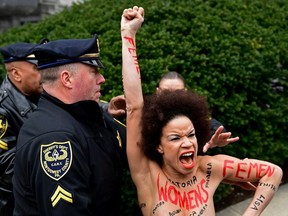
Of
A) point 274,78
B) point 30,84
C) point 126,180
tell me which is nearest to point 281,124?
point 274,78

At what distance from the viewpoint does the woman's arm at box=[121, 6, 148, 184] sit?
248cm

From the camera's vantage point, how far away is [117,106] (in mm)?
3027

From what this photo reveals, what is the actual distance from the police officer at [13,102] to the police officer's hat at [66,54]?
2.14 ft

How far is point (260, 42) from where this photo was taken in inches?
179

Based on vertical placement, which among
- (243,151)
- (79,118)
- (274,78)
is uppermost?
(79,118)

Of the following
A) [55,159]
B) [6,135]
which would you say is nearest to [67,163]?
[55,159]

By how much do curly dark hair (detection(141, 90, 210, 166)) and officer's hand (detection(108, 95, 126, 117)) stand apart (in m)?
0.42

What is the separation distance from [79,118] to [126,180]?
1.28 metres

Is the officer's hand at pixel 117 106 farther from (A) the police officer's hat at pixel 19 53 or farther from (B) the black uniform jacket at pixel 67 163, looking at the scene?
(A) the police officer's hat at pixel 19 53

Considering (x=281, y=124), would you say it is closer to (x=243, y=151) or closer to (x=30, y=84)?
(x=243, y=151)

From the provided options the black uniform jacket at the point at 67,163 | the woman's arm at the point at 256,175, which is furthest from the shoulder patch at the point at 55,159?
the woman's arm at the point at 256,175

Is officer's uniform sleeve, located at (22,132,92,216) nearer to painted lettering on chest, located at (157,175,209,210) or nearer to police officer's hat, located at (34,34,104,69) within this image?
police officer's hat, located at (34,34,104,69)

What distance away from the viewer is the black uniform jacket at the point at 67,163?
2.10 metres

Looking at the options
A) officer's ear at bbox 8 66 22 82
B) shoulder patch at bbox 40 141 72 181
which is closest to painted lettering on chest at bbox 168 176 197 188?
shoulder patch at bbox 40 141 72 181
